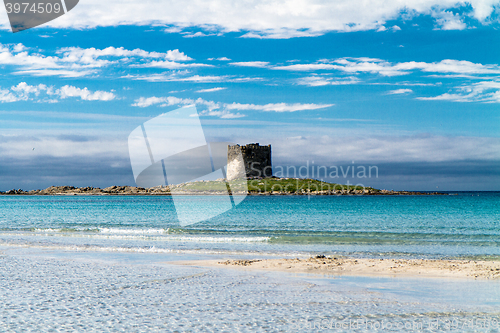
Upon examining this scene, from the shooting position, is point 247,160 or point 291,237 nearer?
point 291,237

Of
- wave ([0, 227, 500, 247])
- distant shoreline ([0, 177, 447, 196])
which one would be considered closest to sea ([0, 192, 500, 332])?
wave ([0, 227, 500, 247])

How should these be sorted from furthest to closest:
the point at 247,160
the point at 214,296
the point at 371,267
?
the point at 247,160 < the point at 371,267 < the point at 214,296

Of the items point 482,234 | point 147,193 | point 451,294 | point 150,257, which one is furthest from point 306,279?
point 147,193

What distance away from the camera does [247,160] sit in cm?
11062

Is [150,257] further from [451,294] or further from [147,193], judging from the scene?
[147,193]

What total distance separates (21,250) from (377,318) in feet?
56.2

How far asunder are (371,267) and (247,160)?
95749mm

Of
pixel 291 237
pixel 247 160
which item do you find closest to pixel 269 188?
pixel 247 160

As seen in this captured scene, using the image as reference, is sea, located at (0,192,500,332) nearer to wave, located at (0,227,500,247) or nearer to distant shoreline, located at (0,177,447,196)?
wave, located at (0,227,500,247)

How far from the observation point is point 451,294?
1117 centimetres

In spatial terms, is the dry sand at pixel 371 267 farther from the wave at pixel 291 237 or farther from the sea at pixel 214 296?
the wave at pixel 291 237

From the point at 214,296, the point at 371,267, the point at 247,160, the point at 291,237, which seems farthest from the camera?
the point at 247,160

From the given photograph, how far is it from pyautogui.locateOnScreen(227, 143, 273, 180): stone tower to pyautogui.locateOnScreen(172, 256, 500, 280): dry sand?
94.0m

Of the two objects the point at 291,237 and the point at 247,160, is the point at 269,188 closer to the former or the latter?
the point at 247,160
